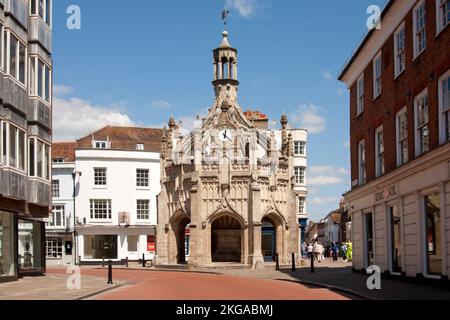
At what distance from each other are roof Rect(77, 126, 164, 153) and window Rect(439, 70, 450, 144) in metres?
44.5

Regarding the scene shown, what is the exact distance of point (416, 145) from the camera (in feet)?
78.0

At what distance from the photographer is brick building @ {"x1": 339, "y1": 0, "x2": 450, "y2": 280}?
21.2 m

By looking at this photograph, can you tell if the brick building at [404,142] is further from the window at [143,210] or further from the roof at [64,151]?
the roof at [64,151]

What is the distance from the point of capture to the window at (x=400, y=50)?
25297mm

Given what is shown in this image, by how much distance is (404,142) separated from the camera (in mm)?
25516

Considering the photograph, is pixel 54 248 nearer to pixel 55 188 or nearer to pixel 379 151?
pixel 55 188

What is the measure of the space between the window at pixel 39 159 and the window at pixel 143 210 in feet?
97.3

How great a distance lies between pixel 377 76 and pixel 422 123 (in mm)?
6438

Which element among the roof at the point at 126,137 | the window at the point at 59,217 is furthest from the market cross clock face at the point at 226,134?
the window at the point at 59,217

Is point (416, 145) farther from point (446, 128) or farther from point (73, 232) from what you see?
point (73, 232)

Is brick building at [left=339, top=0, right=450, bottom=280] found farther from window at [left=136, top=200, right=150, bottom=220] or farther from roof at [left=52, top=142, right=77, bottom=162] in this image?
roof at [left=52, top=142, right=77, bottom=162]

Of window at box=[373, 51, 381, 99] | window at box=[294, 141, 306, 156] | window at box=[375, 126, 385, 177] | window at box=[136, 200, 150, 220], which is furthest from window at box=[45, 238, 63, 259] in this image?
window at box=[373, 51, 381, 99]

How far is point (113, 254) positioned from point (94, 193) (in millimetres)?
5317
